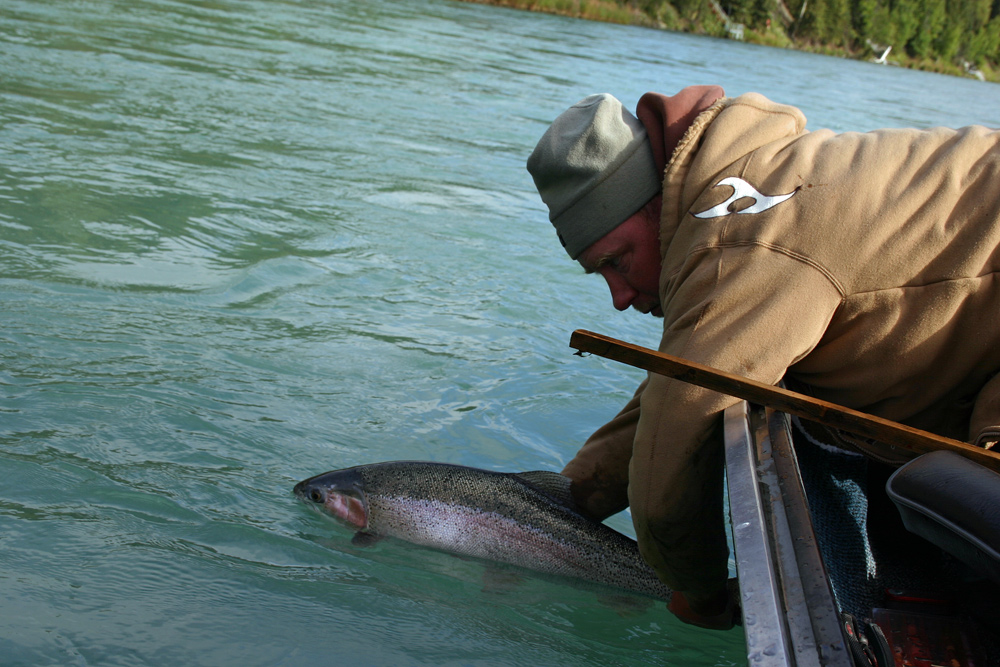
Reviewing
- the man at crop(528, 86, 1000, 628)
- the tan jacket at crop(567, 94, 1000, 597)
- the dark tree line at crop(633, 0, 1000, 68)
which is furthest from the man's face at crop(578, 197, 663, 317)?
the dark tree line at crop(633, 0, 1000, 68)

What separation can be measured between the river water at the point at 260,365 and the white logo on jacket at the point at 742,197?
1.76 metres

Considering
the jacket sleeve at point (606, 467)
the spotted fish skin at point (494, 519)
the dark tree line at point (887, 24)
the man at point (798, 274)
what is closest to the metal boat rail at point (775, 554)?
the man at point (798, 274)

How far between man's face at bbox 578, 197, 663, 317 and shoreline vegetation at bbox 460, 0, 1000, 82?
50.2m

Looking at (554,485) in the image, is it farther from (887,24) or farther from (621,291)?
(887,24)

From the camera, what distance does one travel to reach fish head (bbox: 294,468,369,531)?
3799 millimetres

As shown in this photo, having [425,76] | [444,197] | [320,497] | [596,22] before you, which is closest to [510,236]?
[444,197]

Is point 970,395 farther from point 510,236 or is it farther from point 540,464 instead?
point 510,236

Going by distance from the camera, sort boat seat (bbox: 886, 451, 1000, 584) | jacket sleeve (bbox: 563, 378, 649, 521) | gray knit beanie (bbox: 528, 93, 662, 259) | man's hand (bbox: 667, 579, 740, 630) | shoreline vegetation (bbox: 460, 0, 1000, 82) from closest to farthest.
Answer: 1. boat seat (bbox: 886, 451, 1000, 584)
2. gray knit beanie (bbox: 528, 93, 662, 259)
3. man's hand (bbox: 667, 579, 740, 630)
4. jacket sleeve (bbox: 563, 378, 649, 521)
5. shoreline vegetation (bbox: 460, 0, 1000, 82)

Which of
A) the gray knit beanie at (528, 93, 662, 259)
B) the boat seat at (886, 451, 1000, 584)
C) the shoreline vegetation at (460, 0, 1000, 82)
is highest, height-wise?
the shoreline vegetation at (460, 0, 1000, 82)

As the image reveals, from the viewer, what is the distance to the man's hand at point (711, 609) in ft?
10.0

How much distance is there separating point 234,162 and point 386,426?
5651 millimetres

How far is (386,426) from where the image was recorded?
193 inches

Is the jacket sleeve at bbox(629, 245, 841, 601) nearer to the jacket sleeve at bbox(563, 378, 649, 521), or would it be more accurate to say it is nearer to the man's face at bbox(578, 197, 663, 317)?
the man's face at bbox(578, 197, 663, 317)

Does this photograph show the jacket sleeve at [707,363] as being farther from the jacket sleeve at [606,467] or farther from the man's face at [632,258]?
the jacket sleeve at [606,467]
